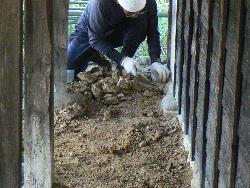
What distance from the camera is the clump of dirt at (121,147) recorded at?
391 centimetres

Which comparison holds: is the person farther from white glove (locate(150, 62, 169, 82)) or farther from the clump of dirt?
the clump of dirt

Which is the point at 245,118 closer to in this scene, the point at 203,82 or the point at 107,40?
the point at 203,82

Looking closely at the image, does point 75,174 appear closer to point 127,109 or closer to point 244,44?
point 127,109

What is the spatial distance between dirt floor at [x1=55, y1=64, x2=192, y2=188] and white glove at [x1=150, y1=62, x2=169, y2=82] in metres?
0.16

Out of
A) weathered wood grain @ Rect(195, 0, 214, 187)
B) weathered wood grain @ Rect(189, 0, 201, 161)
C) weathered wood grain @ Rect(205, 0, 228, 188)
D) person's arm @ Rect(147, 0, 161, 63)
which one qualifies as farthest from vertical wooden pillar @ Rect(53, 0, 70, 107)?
weathered wood grain @ Rect(205, 0, 228, 188)

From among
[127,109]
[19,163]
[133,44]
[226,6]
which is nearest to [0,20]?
[19,163]

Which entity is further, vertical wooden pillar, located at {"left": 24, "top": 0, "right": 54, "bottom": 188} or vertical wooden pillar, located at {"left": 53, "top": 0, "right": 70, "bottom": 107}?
vertical wooden pillar, located at {"left": 53, "top": 0, "right": 70, "bottom": 107}

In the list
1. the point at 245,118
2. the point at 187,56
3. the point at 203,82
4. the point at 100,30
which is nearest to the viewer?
the point at 245,118

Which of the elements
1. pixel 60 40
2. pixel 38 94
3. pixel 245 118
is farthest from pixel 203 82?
pixel 60 40

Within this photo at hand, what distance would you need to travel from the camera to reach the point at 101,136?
4.62m

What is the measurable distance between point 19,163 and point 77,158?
1132 mm

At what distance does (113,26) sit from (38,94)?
2499mm

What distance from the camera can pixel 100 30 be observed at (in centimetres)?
551

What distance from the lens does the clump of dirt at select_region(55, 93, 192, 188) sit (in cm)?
391
